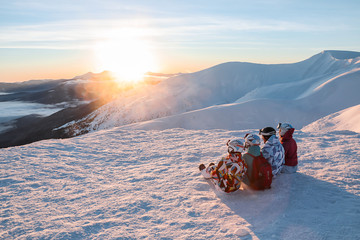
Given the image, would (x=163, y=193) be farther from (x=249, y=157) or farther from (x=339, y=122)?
(x=339, y=122)

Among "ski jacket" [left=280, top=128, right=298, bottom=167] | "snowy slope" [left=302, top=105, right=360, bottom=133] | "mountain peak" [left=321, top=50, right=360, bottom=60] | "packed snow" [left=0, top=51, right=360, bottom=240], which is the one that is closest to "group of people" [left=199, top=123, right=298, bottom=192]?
"ski jacket" [left=280, top=128, right=298, bottom=167]

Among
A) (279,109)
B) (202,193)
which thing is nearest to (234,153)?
(202,193)

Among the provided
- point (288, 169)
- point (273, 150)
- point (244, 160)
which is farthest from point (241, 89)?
point (244, 160)

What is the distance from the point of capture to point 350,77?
24.3m

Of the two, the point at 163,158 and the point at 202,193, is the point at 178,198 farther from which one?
the point at 163,158

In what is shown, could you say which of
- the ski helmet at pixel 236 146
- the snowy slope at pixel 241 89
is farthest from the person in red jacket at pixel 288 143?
the snowy slope at pixel 241 89

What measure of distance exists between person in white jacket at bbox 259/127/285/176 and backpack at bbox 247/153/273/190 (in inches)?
9.2

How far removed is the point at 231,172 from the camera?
445cm

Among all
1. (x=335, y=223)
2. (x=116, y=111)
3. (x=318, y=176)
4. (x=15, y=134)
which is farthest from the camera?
(x=15, y=134)

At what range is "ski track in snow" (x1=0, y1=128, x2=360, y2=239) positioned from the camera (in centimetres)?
361

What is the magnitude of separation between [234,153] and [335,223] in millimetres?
1825

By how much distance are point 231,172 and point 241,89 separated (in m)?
42.5

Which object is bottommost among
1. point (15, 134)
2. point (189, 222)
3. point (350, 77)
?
point (15, 134)

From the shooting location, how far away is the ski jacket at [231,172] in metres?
4.46
